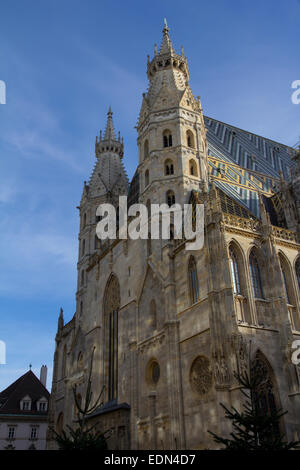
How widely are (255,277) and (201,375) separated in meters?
5.76

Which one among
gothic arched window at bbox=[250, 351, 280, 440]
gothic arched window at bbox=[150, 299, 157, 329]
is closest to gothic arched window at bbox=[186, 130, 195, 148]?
gothic arched window at bbox=[150, 299, 157, 329]

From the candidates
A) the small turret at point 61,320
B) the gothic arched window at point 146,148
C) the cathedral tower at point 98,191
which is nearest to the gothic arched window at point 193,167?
the gothic arched window at point 146,148

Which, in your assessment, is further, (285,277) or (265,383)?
(285,277)

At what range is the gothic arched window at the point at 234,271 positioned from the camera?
22031 mm

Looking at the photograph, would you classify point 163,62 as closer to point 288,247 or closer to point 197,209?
point 197,209

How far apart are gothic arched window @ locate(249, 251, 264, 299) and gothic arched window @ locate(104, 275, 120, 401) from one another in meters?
12.5

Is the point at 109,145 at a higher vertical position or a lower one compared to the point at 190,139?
higher

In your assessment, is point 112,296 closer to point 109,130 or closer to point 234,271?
point 234,271

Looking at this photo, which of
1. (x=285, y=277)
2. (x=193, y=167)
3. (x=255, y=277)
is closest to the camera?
(x=255, y=277)

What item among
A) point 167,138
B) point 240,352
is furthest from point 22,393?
point 240,352

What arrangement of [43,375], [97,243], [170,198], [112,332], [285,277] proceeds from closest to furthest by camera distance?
1. [285,277]
2. [170,198]
3. [112,332]
4. [97,243]
5. [43,375]

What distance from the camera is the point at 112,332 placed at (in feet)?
108

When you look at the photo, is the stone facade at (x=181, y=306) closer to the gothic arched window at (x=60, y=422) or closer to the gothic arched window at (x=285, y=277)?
the gothic arched window at (x=285, y=277)

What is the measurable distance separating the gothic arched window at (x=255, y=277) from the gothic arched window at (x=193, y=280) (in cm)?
290
